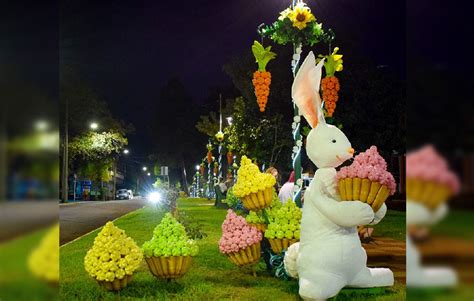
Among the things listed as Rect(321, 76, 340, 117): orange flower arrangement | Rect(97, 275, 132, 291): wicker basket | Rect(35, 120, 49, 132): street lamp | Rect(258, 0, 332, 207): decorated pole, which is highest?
Rect(258, 0, 332, 207): decorated pole

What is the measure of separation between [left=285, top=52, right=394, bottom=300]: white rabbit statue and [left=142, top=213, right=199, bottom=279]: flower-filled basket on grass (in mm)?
1460

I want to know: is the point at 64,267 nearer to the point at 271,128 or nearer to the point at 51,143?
the point at 51,143

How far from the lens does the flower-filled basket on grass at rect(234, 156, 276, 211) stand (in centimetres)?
771

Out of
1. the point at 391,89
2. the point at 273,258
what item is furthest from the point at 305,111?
the point at 391,89

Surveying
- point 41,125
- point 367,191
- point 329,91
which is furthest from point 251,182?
point 41,125

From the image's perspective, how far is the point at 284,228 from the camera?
24.4 feet

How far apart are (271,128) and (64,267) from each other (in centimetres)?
1578

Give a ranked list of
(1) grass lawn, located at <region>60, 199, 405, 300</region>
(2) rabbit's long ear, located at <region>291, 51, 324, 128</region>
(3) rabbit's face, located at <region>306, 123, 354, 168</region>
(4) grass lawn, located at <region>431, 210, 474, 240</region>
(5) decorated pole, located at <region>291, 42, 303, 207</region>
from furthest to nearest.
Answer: (5) decorated pole, located at <region>291, 42, 303, 207</region> → (1) grass lawn, located at <region>60, 199, 405, 300</region> → (2) rabbit's long ear, located at <region>291, 51, 324, 128</region> → (3) rabbit's face, located at <region>306, 123, 354, 168</region> → (4) grass lawn, located at <region>431, 210, 474, 240</region>

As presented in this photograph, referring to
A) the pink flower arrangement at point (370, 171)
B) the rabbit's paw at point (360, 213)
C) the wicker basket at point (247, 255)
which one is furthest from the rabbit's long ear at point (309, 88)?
the wicker basket at point (247, 255)

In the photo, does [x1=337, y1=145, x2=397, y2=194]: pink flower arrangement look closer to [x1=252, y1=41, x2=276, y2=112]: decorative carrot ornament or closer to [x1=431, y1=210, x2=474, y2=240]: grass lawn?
[x1=252, y1=41, x2=276, y2=112]: decorative carrot ornament

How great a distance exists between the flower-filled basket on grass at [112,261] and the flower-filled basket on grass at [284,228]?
182 centimetres

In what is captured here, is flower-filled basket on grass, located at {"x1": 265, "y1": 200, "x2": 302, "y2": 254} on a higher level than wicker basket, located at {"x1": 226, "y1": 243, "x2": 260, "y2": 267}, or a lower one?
higher

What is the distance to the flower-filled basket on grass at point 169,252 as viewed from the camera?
22.8 feet

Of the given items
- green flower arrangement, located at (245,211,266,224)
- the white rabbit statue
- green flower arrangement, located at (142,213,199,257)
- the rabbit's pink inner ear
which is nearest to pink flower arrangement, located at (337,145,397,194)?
the white rabbit statue
